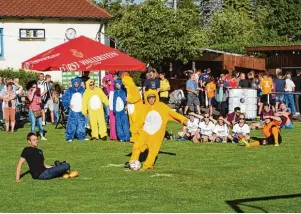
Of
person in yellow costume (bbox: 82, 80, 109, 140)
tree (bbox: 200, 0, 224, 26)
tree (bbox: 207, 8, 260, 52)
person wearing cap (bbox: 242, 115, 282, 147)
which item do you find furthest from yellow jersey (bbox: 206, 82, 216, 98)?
tree (bbox: 200, 0, 224, 26)

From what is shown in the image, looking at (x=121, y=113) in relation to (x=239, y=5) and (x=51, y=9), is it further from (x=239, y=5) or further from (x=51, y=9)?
(x=239, y=5)

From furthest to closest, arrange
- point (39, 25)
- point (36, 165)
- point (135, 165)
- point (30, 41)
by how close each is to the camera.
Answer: point (39, 25) → point (30, 41) → point (135, 165) → point (36, 165)

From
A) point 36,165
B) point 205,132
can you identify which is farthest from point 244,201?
point 205,132

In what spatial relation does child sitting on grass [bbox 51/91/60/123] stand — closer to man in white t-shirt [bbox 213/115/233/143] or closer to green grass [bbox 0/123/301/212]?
green grass [bbox 0/123/301/212]

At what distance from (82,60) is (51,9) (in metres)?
23.6

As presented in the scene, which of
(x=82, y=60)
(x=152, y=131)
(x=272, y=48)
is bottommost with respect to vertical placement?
(x=152, y=131)

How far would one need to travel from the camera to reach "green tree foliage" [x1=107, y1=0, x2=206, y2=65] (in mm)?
45438

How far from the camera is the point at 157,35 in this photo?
45.5 metres

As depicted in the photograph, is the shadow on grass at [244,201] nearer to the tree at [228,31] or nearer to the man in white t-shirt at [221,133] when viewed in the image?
the man in white t-shirt at [221,133]

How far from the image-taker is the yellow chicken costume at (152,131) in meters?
18.2

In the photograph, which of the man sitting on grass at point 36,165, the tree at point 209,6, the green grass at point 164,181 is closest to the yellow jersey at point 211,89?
the green grass at point 164,181

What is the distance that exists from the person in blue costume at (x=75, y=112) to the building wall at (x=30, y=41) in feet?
73.3

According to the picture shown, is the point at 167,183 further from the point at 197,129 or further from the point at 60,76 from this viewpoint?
the point at 60,76

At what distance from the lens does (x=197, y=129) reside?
78.1 ft
